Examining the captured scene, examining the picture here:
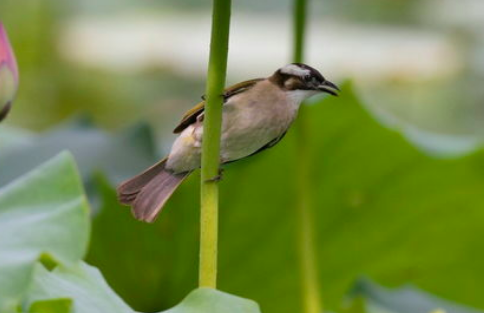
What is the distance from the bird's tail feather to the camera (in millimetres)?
723

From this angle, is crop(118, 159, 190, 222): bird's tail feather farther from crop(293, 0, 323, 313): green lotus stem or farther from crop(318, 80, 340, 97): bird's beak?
crop(293, 0, 323, 313): green lotus stem

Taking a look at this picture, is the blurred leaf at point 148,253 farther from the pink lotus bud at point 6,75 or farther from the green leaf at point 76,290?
the pink lotus bud at point 6,75

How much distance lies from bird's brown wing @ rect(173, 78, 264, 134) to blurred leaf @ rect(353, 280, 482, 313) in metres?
0.99

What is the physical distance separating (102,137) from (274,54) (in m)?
4.95

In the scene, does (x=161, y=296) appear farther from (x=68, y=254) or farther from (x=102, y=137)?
(x=68, y=254)

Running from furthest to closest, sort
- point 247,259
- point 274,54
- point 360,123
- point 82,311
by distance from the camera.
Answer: point 274,54 < point 247,259 < point 360,123 < point 82,311

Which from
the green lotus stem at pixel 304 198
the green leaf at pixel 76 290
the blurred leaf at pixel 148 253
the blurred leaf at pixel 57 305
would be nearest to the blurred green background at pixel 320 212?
the blurred leaf at pixel 148 253

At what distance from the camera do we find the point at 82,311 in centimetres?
95

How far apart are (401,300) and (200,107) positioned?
1.23m

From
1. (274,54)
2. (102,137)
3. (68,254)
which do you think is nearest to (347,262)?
(102,137)

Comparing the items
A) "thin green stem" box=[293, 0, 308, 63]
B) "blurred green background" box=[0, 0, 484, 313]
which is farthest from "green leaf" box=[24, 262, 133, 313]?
"blurred green background" box=[0, 0, 484, 313]

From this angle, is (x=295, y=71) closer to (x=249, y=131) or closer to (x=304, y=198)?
(x=249, y=131)

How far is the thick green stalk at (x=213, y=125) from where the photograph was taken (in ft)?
2.43

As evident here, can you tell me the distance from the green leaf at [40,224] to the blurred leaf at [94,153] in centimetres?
81
